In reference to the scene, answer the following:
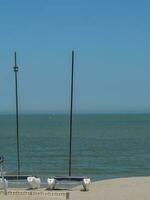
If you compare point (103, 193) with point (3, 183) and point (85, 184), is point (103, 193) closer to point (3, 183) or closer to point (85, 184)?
point (85, 184)

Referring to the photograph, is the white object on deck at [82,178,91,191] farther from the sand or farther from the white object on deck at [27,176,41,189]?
the white object on deck at [27,176,41,189]

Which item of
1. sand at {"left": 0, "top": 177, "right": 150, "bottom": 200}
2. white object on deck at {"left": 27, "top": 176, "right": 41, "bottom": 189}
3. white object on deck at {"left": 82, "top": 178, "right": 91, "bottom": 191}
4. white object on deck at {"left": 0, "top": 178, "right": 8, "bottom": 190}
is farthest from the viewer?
white object on deck at {"left": 27, "top": 176, "right": 41, "bottom": 189}

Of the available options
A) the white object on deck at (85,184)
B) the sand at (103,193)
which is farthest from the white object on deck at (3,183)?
the white object on deck at (85,184)

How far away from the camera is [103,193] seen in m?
22.4

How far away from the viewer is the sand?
69.6 ft

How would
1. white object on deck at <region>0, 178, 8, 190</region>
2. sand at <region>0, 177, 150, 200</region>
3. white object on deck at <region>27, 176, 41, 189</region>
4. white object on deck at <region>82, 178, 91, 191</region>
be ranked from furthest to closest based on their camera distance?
white object on deck at <region>27, 176, 41, 189</region>
white object on deck at <region>82, 178, 91, 191</region>
white object on deck at <region>0, 178, 8, 190</region>
sand at <region>0, 177, 150, 200</region>

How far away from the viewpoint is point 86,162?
48.4 metres

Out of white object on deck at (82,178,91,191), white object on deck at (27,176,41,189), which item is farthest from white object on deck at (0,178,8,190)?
white object on deck at (82,178,91,191)

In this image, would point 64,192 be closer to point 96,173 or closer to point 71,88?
point 71,88

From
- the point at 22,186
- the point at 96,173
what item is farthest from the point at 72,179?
the point at 96,173

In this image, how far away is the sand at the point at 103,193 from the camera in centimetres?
2123

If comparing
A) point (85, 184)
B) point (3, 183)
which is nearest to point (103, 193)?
point (85, 184)

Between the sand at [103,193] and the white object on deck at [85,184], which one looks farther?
the white object on deck at [85,184]

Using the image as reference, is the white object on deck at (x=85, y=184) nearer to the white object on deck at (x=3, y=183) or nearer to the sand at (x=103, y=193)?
the sand at (x=103, y=193)
